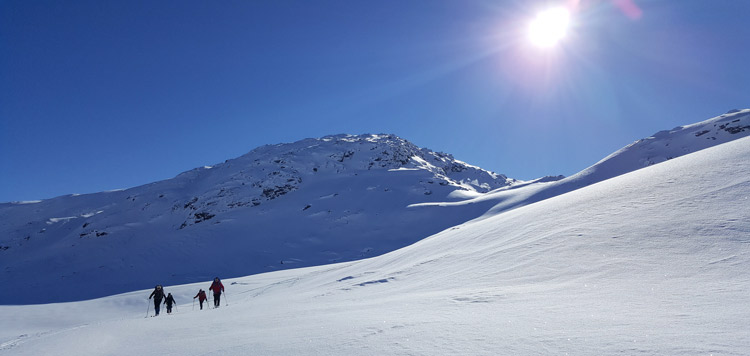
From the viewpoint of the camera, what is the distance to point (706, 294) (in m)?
5.73

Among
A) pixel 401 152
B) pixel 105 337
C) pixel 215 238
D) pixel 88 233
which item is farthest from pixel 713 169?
pixel 401 152

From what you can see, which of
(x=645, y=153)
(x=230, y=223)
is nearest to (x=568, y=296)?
(x=230, y=223)

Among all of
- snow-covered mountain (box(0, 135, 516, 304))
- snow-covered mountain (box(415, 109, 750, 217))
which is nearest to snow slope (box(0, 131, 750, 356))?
snow-covered mountain (box(415, 109, 750, 217))

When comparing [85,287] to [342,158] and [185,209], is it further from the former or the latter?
[342,158]

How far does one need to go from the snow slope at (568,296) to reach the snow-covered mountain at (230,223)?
106 feet

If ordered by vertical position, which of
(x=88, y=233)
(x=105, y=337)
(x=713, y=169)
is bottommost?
(x=105, y=337)

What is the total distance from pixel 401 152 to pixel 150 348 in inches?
3628

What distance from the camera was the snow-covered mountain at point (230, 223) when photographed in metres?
45.8

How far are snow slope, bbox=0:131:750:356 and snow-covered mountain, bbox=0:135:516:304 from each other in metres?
32.4

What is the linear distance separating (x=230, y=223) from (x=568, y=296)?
60208 millimetres

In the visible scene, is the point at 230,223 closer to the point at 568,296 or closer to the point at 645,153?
the point at 568,296

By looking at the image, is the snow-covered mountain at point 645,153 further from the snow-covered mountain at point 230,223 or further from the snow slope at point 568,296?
the snow slope at point 568,296

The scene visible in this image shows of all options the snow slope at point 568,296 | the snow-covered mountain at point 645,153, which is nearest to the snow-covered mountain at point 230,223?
the snow-covered mountain at point 645,153

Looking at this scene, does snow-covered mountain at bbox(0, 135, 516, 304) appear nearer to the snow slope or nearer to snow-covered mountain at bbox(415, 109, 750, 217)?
snow-covered mountain at bbox(415, 109, 750, 217)
